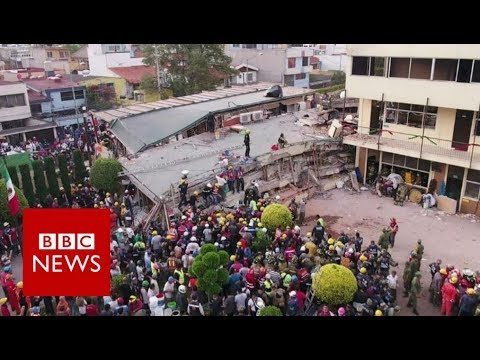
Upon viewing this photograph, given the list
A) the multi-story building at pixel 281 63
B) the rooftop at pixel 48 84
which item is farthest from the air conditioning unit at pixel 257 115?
the multi-story building at pixel 281 63

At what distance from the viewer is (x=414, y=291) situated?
1195cm

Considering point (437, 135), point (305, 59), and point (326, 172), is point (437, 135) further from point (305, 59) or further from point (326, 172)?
point (305, 59)

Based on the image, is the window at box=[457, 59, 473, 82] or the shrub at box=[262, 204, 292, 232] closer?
the shrub at box=[262, 204, 292, 232]

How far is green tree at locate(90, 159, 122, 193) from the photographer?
18.4 m

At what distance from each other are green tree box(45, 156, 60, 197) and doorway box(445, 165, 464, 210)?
1775 cm

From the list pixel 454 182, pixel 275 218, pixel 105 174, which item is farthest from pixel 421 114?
pixel 105 174

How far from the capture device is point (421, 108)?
19328 millimetres

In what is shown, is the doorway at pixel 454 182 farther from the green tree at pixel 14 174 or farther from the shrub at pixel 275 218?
the green tree at pixel 14 174

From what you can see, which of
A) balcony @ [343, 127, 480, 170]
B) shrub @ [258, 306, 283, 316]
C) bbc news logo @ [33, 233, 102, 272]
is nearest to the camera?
bbc news logo @ [33, 233, 102, 272]

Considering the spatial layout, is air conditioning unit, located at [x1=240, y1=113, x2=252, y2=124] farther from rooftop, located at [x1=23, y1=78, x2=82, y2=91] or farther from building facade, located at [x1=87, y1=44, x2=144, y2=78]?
building facade, located at [x1=87, y1=44, x2=144, y2=78]

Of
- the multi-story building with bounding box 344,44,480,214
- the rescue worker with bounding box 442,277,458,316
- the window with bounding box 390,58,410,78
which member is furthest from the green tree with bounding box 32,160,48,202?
the rescue worker with bounding box 442,277,458,316

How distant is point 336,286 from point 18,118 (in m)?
29.5

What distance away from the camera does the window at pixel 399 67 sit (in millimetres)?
18759

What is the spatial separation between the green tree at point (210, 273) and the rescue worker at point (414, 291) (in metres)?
5.07
